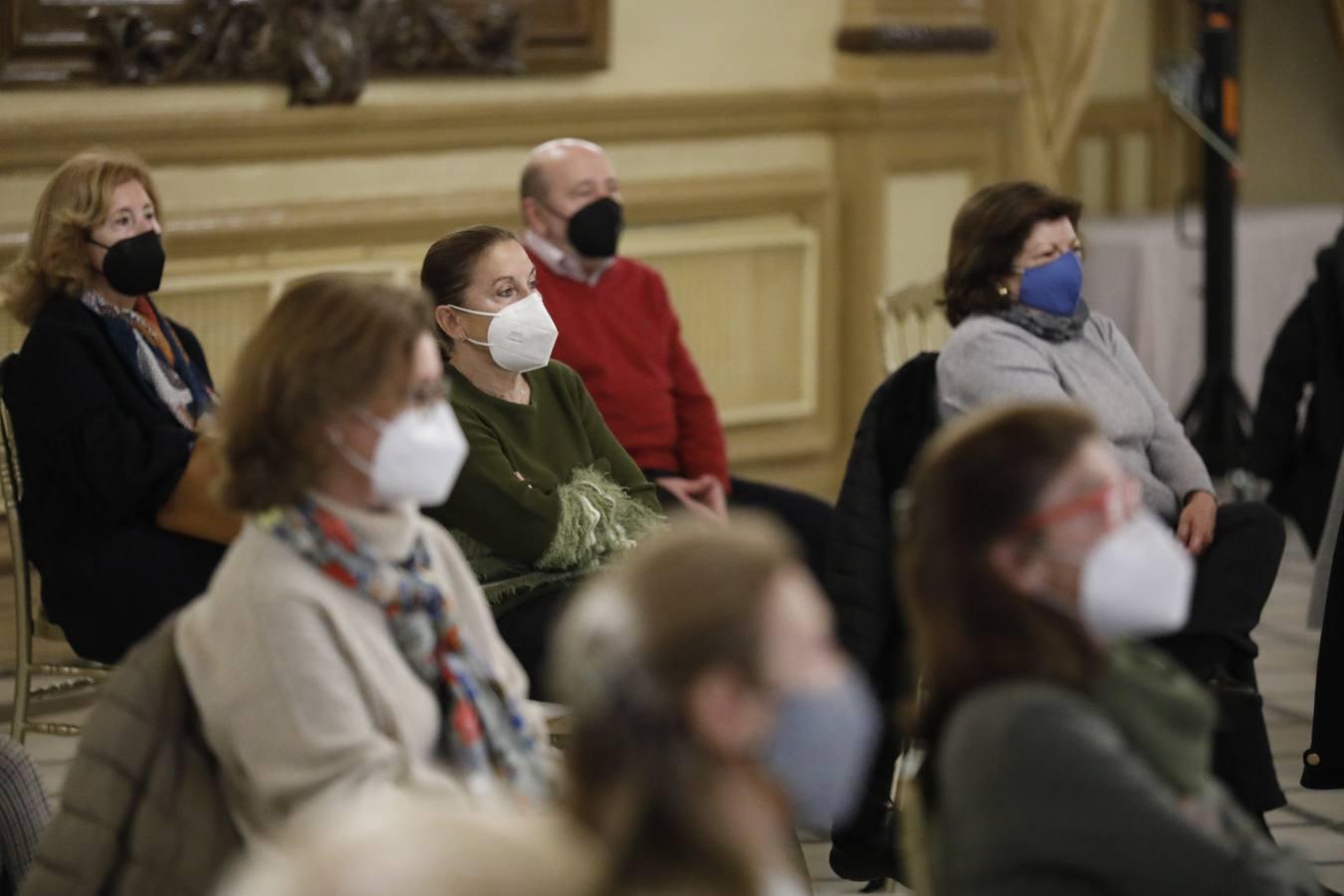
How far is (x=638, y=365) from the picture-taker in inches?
158

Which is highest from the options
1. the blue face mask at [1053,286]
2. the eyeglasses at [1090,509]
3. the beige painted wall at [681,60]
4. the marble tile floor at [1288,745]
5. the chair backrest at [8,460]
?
the beige painted wall at [681,60]

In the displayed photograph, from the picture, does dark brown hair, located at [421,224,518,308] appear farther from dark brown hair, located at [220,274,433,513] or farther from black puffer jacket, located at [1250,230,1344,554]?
black puffer jacket, located at [1250,230,1344,554]

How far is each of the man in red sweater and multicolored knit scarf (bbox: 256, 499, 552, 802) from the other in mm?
1665

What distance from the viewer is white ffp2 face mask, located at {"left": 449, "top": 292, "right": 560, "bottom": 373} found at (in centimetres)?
318

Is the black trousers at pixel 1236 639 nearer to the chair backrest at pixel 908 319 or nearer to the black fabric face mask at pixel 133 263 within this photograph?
the chair backrest at pixel 908 319

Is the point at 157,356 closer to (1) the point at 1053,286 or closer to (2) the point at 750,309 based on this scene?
(1) the point at 1053,286

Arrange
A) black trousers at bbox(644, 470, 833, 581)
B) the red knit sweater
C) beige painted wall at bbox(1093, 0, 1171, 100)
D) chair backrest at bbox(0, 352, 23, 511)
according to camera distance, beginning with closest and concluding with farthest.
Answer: chair backrest at bbox(0, 352, 23, 511) < black trousers at bbox(644, 470, 833, 581) < the red knit sweater < beige painted wall at bbox(1093, 0, 1171, 100)

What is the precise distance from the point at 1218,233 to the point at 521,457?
151 inches

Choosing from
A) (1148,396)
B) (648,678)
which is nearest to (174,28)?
(1148,396)

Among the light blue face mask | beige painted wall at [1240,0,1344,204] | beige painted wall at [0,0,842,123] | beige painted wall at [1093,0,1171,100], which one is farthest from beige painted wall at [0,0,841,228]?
beige painted wall at [1240,0,1344,204]

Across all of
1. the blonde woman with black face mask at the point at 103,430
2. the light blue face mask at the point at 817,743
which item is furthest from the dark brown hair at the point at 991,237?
the light blue face mask at the point at 817,743

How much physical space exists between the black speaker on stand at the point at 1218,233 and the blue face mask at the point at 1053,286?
2939 millimetres

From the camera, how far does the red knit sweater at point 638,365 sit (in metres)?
3.93

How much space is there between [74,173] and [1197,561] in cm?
200
